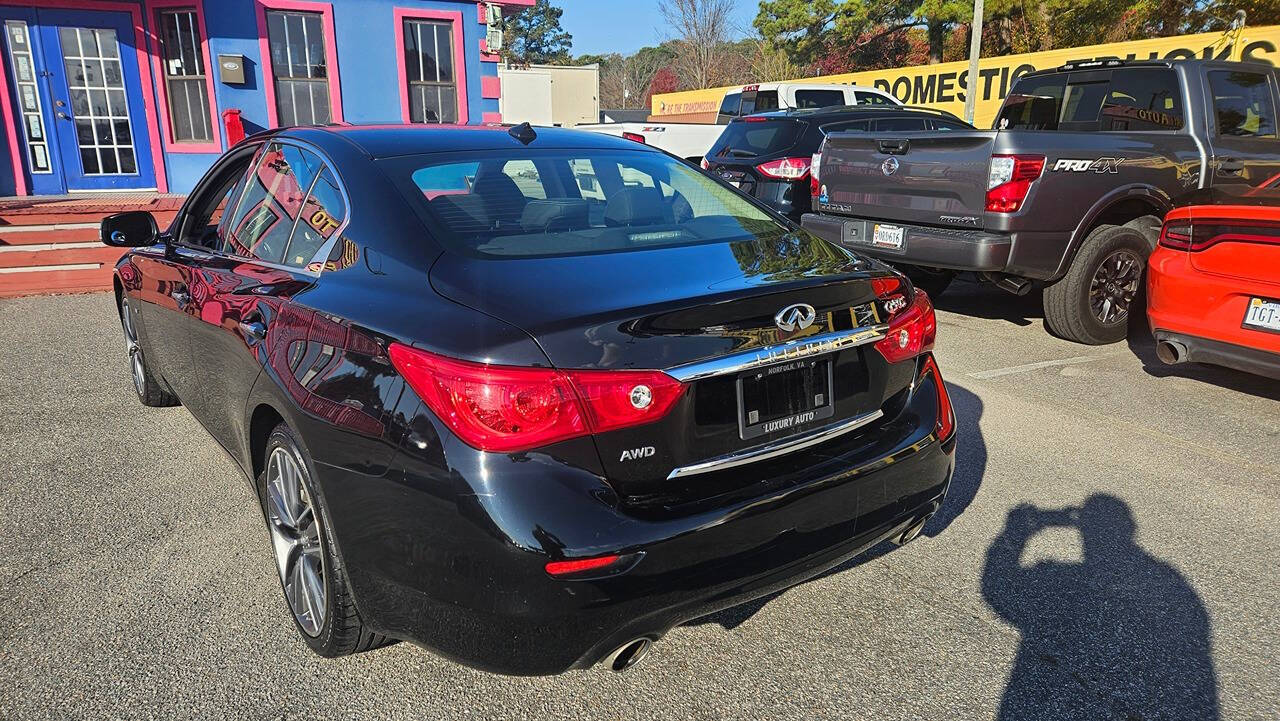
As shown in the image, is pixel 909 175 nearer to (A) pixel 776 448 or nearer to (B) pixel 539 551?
(A) pixel 776 448

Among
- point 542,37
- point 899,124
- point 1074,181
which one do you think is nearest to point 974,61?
point 899,124

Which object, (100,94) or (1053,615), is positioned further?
(100,94)

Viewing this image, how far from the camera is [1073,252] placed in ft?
18.8

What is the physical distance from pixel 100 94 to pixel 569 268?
12.5 meters

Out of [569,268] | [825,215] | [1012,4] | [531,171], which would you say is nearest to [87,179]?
[825,215]

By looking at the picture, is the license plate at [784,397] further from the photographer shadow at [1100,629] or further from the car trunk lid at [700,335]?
the photographer shadow at [1100,629]

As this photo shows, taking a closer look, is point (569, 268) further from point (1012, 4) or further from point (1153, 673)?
point (1012, 4)

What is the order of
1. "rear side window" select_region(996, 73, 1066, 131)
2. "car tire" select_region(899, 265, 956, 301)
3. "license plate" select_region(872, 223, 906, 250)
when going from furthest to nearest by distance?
"car tire" select_region(899, 265, 956, 301) < "rear side window" select_region(996, 73, 1066, 131) < "license plate" select_region(872, 223, 906, 250)

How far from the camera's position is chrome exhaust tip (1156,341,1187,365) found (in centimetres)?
470

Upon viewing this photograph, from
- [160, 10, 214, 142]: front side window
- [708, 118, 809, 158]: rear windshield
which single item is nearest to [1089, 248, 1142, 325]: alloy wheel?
[708, 118, 809, 158]: rear windshield

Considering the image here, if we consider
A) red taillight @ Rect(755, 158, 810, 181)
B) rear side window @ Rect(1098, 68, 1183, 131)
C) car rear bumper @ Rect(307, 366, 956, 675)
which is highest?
rear side window @ Rect(1098, 68, 1183, 131)

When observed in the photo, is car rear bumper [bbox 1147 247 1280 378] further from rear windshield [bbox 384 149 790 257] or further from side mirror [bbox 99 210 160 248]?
side mirror [bbox 99 210 160 248]

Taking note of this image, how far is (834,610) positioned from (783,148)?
6.46 metres

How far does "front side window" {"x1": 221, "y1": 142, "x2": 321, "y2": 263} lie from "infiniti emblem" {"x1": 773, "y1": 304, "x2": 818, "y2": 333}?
166 cm
